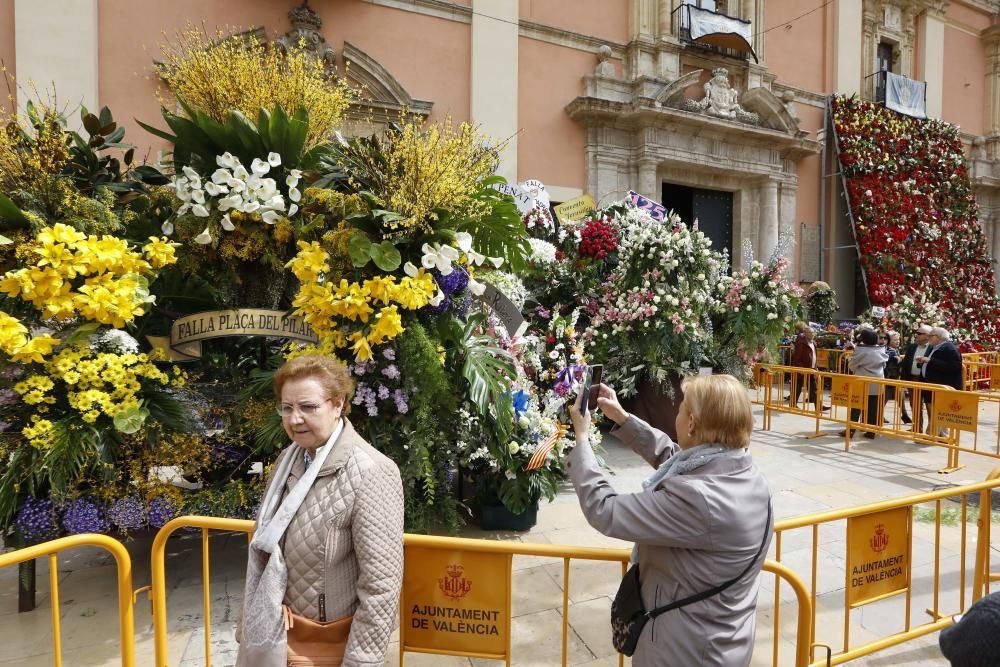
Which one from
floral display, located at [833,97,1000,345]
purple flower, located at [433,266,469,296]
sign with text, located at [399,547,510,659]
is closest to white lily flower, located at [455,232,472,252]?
purple flower, located at [433,266,469,296]

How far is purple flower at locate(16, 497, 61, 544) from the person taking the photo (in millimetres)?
2807

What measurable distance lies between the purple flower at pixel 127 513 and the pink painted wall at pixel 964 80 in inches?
879

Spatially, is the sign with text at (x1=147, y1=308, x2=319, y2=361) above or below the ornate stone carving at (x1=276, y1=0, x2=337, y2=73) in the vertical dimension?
below

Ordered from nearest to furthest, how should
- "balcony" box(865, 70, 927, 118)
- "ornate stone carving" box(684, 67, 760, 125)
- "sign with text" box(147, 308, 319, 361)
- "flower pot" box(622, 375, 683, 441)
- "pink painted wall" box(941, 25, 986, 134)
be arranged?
1. "sign with text" box(147, 308, 319, 361)
2. "flower pot" box(622, 375, 683, 441)
3. "ornate stone carving" box(684, 67, 760, 125)
4. "balcony" box(865, 70, 927, 118)
5. "pink painted wall" box(941, 25, 986, 134)

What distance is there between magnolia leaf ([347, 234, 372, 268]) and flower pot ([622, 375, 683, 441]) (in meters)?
4.24

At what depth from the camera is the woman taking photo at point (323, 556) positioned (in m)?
1.65

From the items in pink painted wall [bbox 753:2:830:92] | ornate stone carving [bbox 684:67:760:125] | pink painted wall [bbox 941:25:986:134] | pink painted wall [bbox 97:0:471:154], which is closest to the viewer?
pink painted wall [bbox 97:0:471:154]

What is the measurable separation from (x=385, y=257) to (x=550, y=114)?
10322 mm

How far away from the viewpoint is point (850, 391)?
22.5 feet

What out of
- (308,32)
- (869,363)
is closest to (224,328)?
(869,363)

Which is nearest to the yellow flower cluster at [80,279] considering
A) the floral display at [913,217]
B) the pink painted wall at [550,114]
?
the pink painted wall at [550,114]

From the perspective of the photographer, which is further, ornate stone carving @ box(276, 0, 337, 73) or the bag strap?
ornate stone carving @ box(276, 0, 337, 73)

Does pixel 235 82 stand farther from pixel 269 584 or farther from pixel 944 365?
pixel 944 365

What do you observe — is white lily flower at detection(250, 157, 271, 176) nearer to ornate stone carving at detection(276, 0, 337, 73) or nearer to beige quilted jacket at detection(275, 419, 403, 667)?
beige quilted jacket at detection(275, 419, 403, 667)
